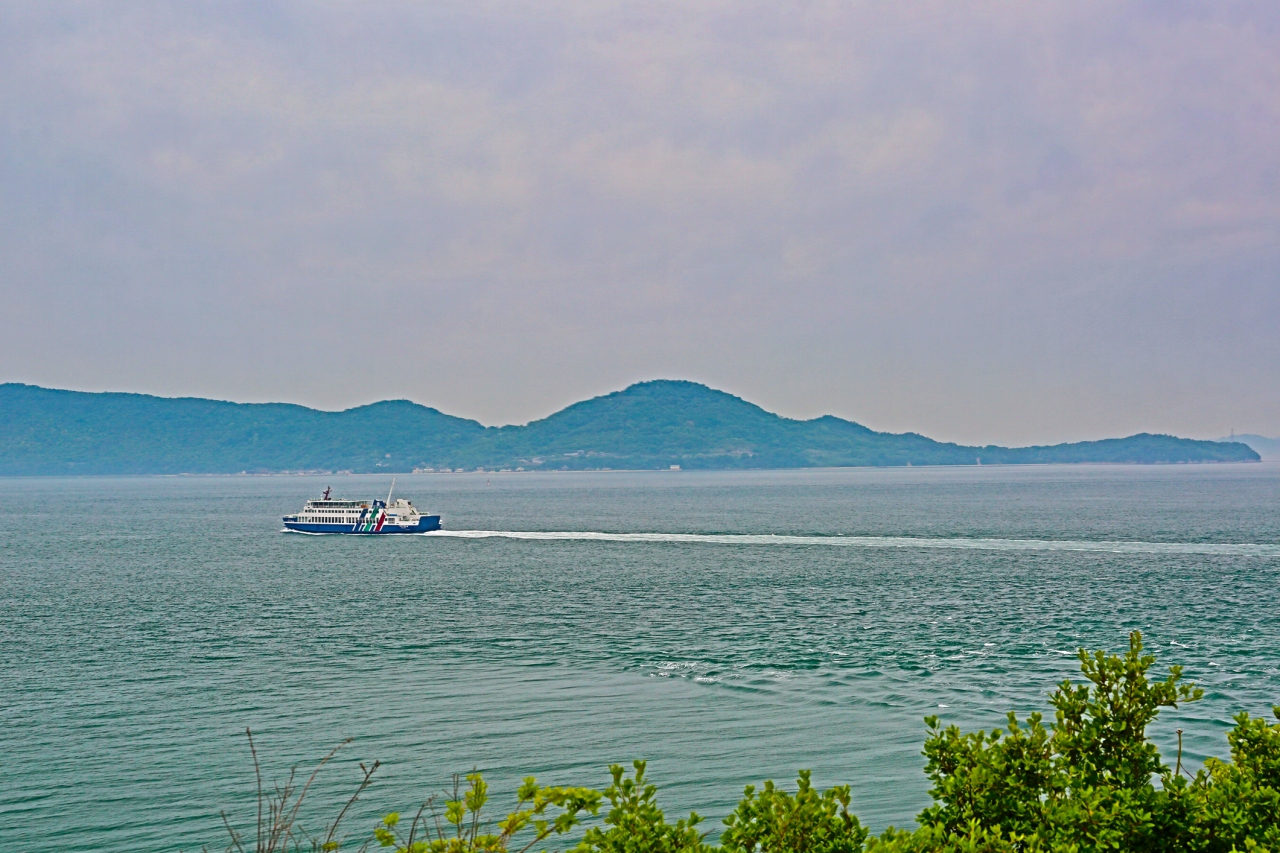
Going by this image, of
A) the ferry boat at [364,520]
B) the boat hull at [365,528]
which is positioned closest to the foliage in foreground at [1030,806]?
the boat hull at [365,528]

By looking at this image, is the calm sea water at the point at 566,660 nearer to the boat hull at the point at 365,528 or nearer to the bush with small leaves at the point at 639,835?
the bush with small leaves at the point at 639,835

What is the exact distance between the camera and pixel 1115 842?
8.01 m

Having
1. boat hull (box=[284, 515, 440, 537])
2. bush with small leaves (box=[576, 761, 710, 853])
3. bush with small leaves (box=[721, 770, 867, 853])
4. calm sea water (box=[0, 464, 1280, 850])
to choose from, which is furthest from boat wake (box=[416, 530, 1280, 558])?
bush with small leaves (box=[576, 761, 710, 853])

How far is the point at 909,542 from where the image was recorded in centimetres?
8469

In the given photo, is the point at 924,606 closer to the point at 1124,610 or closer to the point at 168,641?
the point at 1124,610

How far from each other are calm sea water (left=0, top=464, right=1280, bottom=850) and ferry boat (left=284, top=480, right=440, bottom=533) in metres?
24.2

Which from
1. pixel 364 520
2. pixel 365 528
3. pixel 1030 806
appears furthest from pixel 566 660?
pixel 364 520

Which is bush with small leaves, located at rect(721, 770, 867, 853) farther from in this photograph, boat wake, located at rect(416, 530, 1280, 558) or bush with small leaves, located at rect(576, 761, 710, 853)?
boat wake, located at rect(416, 530, 1280, 558)

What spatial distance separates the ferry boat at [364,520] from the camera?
11094 cm

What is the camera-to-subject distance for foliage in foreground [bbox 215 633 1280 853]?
25.8 feet

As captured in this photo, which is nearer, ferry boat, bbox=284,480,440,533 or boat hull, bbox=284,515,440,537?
boat hull, bbox=284,515,440,537

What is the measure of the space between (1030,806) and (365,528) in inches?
4297

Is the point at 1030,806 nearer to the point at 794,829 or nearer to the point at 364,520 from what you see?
the point at 794,829

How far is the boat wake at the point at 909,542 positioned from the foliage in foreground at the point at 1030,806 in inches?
2820
